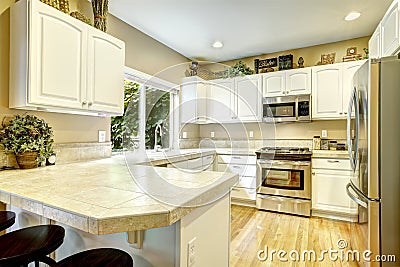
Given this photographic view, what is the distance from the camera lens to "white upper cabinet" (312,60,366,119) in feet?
10.5

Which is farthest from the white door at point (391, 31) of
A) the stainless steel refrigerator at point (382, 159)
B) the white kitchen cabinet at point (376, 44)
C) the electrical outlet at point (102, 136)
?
the electrical outlet at point (102, 136)

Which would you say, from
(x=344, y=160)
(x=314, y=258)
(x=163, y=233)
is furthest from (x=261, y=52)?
(x=163, y=233)

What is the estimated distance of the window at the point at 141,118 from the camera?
9.65 feet

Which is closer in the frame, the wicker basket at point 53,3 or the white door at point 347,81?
the wicker basket at point 53,3

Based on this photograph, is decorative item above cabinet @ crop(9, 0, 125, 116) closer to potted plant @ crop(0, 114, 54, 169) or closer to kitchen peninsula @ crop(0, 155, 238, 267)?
potted plant @ crop(0, 114, 54, 169)

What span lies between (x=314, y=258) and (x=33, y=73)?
2.88 metres

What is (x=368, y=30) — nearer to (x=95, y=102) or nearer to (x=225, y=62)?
(x=225, y=62)

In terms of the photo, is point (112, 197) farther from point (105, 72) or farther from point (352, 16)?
point (352, 16)

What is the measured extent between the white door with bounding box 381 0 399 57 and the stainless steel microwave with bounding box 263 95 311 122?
1.30 m

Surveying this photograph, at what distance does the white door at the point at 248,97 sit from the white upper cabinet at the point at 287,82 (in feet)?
0.47

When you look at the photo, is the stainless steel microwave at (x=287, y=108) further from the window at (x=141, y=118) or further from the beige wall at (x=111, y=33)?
the beige wall at (x=111, y=33)

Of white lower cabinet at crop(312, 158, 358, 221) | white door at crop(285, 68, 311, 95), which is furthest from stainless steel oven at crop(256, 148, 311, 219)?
white door at crop(285, 68, 311, 95)

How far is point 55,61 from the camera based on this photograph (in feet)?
5.78

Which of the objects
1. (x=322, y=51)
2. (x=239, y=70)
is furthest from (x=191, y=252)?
(x=322, y=51)
